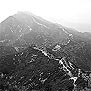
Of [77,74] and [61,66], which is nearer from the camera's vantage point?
[77,74]

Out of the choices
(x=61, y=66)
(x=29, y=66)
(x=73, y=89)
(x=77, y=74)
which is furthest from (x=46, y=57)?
(x=73, y=89)

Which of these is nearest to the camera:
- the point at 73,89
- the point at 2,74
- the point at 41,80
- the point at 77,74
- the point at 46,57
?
the point at 73,89

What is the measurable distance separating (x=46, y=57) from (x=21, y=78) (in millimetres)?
35328

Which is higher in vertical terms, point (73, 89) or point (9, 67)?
point (73, 89)

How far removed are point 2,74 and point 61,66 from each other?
51021 mm

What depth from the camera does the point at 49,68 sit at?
168m

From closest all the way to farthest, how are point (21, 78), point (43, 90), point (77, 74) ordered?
1. point (43, 90)
2. point (77, 74)
3. point (21, 78)

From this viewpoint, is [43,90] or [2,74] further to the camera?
[2,74]

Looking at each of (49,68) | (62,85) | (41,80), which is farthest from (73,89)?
(49,68)

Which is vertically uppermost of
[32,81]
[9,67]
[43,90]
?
[43,90]

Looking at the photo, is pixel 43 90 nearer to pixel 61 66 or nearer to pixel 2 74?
pixel 61 66

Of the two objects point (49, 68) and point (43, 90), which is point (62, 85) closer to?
point (43, 90)

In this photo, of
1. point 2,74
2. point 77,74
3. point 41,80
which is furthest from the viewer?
point 2,74

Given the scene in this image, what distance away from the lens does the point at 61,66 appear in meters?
158
